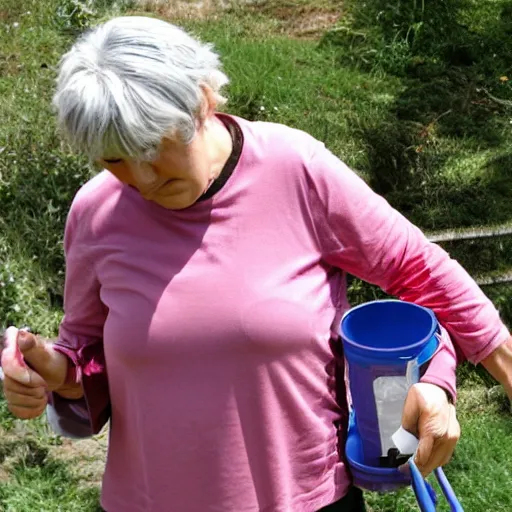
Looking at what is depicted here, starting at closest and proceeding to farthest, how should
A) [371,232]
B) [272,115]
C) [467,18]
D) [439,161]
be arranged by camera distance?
[371,232], [439,161], [272,115], [467,18]

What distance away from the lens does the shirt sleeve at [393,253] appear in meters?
1.93

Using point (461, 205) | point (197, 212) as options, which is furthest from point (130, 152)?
point (461, 205)

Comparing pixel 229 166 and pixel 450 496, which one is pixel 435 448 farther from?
pixel 229 166

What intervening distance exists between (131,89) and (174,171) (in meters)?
0.17

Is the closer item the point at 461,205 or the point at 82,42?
the point at 82,42

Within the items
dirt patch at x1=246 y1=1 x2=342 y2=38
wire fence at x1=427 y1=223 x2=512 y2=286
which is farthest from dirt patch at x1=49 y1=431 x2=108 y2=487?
dirt patch at x1=246 y1=1 x2=342 y2=38

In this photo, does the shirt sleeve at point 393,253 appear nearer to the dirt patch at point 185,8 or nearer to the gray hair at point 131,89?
the gray hair at point 131,89

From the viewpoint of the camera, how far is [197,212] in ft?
6.43

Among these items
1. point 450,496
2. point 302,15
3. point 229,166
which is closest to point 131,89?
point 229,166

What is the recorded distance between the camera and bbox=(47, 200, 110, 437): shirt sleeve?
6.81 feet

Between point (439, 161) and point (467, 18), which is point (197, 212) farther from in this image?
point (467, 18)

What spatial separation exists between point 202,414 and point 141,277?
28cm

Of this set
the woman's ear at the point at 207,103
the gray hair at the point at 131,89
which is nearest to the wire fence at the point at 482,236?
the woman's ear at the point at 207,103

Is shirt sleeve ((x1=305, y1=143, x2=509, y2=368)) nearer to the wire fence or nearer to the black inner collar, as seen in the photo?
the black inner collar
